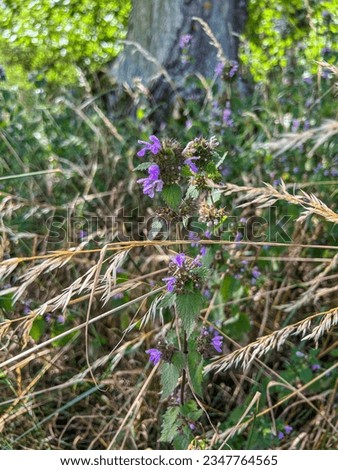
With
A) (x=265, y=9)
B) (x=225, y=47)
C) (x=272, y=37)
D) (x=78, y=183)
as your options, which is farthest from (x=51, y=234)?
(x=265, y=9)

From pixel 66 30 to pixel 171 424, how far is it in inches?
197

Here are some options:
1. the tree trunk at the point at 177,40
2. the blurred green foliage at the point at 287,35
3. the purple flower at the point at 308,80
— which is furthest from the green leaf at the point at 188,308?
the tree trunk at the point at 177,40

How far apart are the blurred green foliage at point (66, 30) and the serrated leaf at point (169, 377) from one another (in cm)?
447

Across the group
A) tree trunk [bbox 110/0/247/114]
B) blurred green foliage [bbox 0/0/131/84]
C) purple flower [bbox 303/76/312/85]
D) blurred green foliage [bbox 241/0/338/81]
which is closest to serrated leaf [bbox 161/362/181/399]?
blurred green foliage [bbox 241/0/338/81]

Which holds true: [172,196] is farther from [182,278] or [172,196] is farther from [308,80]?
[308,80]

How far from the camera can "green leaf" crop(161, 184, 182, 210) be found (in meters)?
1.46

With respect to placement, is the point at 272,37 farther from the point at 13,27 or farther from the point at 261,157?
the point at 261,157

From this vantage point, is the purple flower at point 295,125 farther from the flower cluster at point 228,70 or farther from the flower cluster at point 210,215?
the flower cluster at point 210,215

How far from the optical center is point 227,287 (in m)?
2.13

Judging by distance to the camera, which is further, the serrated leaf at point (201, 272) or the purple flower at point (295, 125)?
the purple flower at point (295, 125)

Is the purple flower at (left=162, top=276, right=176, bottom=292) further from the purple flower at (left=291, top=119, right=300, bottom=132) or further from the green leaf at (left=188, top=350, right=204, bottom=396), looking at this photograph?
the purple flower at (left=291, top=119, right=300, bottom=132)

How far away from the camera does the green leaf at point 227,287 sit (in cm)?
212
